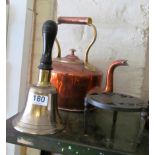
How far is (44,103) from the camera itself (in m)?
0.58

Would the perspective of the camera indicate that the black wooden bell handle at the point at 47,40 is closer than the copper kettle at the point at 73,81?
Yes

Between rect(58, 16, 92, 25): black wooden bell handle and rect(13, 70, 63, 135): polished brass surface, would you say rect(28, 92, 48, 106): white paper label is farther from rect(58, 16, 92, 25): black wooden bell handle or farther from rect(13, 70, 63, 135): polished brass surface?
rect(58, 16, 92, 25): black wooden bell handle

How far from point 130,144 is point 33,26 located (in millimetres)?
A: 646

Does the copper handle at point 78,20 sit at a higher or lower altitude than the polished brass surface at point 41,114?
higher

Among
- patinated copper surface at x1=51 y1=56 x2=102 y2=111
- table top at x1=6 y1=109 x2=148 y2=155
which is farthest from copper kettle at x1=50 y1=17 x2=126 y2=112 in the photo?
table top at x1=6 y1=109 x2=148 y2=155

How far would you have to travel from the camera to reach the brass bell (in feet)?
1.86

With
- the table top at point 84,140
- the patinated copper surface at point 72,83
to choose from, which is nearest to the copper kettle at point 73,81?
the patinated copper surface at point 72,83

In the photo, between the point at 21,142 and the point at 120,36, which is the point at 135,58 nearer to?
the point at 120,36

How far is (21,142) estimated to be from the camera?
538 millimetres

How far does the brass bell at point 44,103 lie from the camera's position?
0.57m

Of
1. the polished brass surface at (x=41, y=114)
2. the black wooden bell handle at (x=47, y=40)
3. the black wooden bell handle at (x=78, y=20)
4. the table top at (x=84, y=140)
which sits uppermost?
the black wooden bell handle at (x=78, y=20)

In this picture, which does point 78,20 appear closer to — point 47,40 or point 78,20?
point 78,20

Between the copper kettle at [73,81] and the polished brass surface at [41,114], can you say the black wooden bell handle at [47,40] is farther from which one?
the copper kettle at [73,81]
